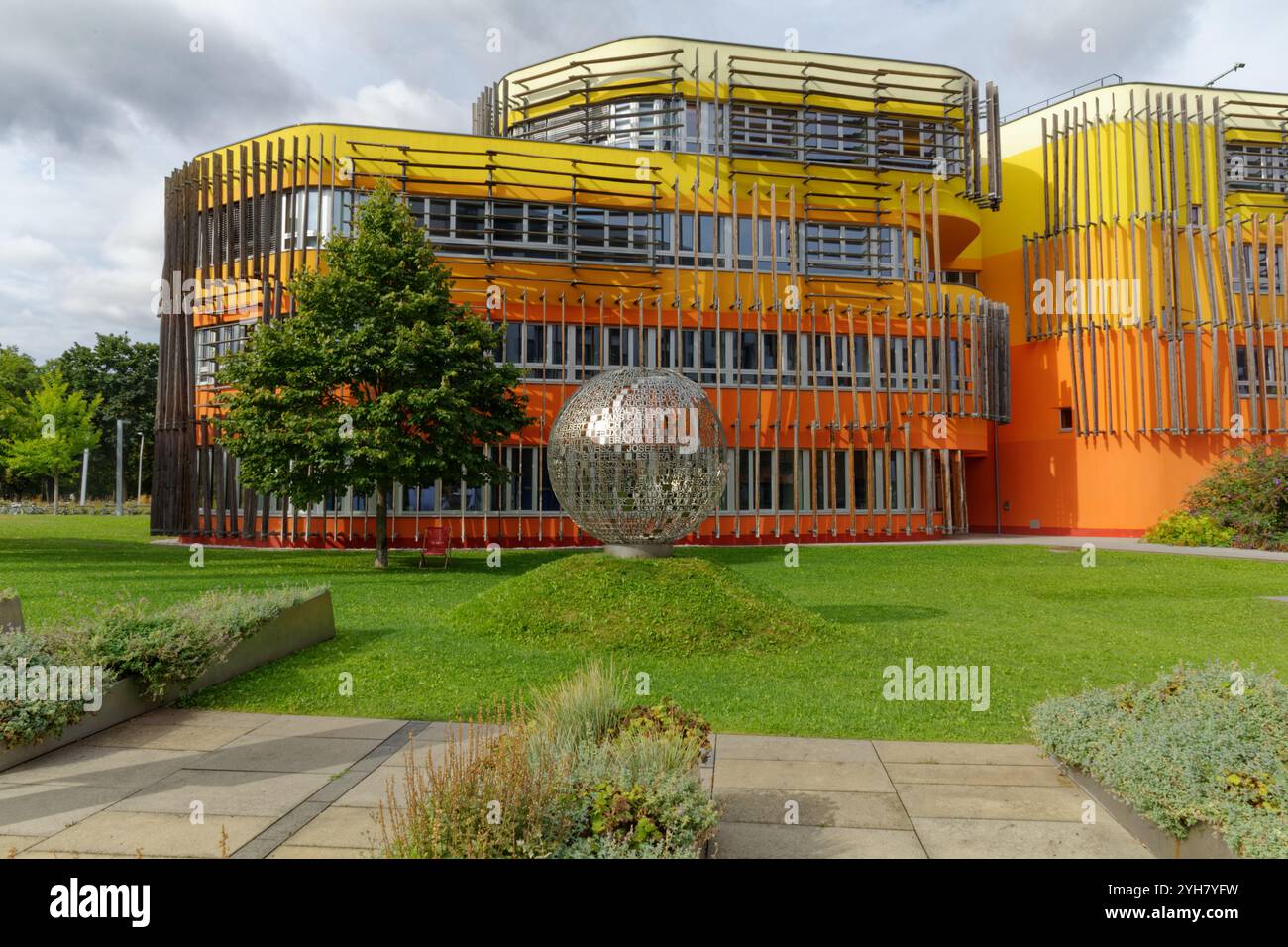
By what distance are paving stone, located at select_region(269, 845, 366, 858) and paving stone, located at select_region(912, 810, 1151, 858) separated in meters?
3.18

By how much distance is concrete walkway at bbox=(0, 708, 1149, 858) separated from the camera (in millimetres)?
4887

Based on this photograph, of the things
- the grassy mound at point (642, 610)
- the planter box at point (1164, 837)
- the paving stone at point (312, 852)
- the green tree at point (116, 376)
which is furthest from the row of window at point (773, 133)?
the green tree at point (116, 376)

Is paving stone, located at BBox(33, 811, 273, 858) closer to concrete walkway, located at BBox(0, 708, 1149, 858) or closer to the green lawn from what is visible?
concrete walkway, located at BBox(0, 708, 1149, 858)

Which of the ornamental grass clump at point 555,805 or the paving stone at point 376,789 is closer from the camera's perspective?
the ornamental grass clump at point 555,805

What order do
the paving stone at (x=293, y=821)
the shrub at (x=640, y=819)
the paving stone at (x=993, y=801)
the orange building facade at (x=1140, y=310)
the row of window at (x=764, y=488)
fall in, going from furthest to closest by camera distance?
the orange building facade at (x=1140, y=310) → the row of window at (x=764, y=488) → the paving stone at (x=993, y=801) → the paving stone at (x=293, y=821) → the shrub at (x=640, y=819)

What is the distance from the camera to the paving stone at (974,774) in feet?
19.9

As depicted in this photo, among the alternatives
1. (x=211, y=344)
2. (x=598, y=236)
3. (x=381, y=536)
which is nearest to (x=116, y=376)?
(x=211, y=344)

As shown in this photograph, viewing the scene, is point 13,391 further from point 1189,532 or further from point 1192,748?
point 1192,748

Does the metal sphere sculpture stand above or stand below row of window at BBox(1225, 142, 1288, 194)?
below

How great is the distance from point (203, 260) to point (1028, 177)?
104 ft

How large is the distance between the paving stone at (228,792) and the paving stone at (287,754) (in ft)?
0.45

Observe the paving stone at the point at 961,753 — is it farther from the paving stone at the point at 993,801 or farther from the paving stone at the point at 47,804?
the paving stone at the point at 47,804

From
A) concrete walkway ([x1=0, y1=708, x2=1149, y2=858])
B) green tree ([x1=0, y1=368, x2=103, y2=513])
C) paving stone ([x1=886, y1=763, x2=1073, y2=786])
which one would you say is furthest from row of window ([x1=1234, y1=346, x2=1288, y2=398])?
green tree ([x1=0, y1=368, x2=103, y2=513])
